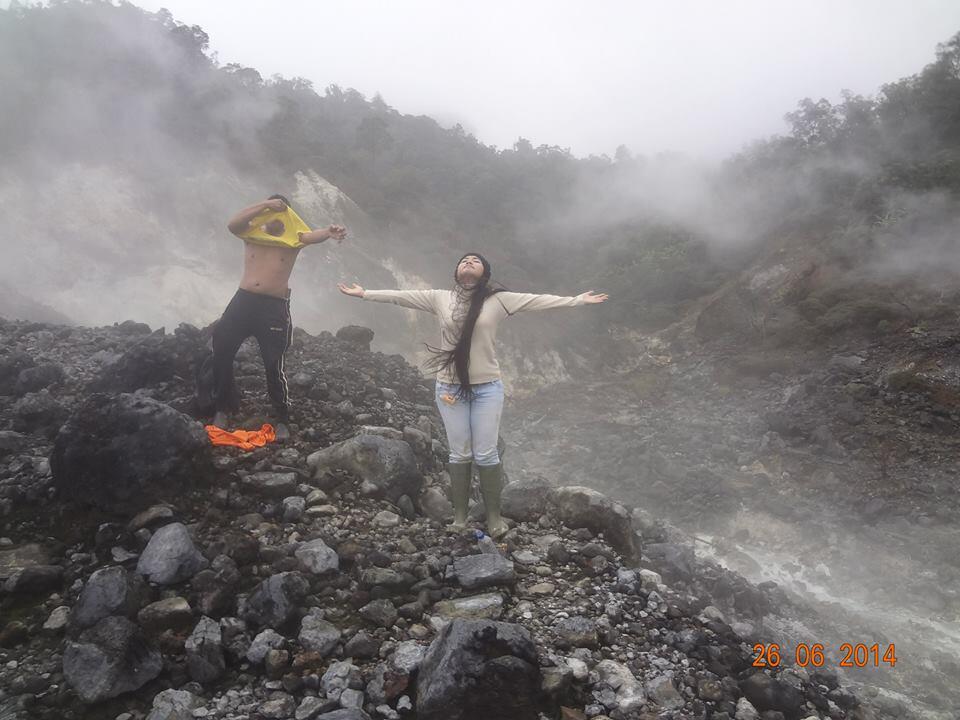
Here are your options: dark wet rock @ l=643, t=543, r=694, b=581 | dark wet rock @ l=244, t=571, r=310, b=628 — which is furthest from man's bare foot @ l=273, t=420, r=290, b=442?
dark wet rock @ l=643, t=543, r=694, b=581

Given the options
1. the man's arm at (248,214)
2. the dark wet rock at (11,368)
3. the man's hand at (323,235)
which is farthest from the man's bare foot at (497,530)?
the dark wet rock at (11,368)

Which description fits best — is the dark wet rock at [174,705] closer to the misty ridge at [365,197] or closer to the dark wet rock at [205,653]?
the dark wet rock at [205,653]

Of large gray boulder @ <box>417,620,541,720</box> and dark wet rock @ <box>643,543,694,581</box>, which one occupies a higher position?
large gray boulder @ <box>417,620,541,720</box>

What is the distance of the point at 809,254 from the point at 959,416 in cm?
813

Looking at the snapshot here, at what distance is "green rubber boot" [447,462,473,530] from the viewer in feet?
11.2

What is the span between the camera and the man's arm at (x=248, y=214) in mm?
4117

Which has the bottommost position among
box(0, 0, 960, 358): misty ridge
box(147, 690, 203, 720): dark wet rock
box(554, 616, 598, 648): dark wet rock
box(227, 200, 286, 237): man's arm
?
box(554, 616, 598, 648): dark wet rock

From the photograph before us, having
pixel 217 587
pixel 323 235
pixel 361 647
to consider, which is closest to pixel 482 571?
pixel 361 647

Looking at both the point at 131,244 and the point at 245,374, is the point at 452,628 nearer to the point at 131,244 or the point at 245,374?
the point at 245,374

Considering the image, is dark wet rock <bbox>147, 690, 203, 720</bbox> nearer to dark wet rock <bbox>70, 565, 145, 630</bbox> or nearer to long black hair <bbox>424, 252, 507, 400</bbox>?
dark wet rock <bbox>70, 565, 145, 630</bbox>

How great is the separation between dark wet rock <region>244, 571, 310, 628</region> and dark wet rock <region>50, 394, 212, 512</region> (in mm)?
1028

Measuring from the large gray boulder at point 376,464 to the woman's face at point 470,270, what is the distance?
1426 millimetres

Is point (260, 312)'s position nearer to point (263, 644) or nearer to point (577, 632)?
point (263, 644)

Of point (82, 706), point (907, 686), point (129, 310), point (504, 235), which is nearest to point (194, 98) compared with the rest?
point (129, 310)
